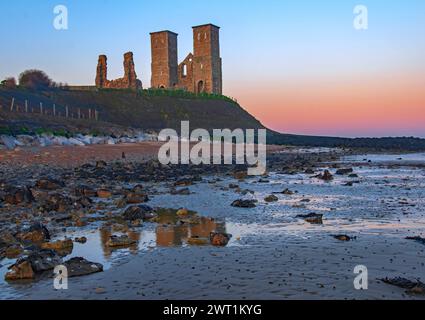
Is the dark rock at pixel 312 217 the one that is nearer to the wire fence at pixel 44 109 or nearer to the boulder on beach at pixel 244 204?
the boulder on beach at pixel 244 204

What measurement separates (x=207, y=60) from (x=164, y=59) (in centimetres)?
826

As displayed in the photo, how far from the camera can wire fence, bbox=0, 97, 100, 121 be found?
44.3 meters

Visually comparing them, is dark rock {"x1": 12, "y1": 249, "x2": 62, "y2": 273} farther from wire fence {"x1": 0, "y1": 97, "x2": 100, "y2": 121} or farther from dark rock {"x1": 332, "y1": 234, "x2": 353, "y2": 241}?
wire fence {"x1": 0, "y1": 97, "x2": 100, "y2": 121}

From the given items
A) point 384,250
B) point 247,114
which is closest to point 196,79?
point 247,114

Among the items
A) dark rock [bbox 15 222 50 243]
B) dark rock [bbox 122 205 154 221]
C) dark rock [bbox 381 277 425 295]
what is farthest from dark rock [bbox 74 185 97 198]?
dark rock [bbox 381 277 425 295]

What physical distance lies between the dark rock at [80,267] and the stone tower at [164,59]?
82247 millimetres

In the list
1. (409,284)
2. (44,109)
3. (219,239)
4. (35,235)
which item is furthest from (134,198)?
(44,109)

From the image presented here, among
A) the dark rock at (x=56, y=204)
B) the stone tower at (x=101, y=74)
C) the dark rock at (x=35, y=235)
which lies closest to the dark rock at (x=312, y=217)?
the dark rock at (x=35, y=235)

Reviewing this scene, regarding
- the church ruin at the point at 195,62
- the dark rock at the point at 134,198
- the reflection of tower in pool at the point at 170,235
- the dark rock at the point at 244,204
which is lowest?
the reflection of tower in pool at the point at 170,235

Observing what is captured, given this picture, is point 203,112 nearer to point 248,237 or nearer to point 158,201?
point 158,201

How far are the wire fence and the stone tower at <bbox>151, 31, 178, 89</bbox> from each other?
96.5 ft

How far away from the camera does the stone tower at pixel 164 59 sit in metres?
88.1

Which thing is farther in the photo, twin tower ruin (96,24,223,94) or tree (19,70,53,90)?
twin tower ruin (96,24,223,94)
